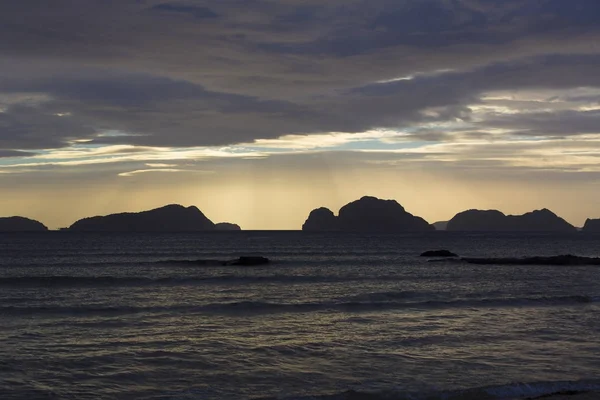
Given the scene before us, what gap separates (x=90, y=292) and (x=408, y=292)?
2539cm

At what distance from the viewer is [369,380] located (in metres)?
20.2

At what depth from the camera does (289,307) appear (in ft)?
123

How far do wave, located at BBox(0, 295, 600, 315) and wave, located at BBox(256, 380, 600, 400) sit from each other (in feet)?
55.5

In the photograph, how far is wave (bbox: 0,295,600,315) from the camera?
35656mm

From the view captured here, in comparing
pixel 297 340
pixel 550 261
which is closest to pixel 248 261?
pixel 550 261

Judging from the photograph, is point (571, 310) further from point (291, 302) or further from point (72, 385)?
point (72, 385)

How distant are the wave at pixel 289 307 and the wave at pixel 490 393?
16.9m

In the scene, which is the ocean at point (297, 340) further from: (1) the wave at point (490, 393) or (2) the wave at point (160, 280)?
(2) the wave at point (160, 280)

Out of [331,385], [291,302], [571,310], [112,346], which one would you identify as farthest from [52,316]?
[571,310]

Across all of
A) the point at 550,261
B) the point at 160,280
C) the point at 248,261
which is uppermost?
the point at 550,261

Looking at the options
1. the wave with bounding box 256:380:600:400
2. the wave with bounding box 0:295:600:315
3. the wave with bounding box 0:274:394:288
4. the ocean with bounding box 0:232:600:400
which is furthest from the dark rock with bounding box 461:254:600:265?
the wave with bounding box 256:380:600:400

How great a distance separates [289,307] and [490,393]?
66.0 ft

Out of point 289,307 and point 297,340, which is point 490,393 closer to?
point 297,340

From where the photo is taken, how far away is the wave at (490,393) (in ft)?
59.9
